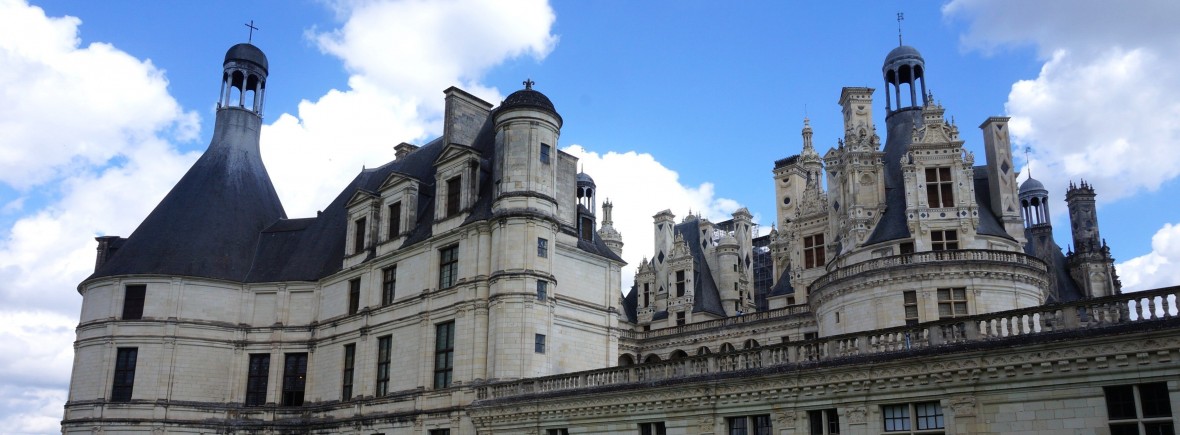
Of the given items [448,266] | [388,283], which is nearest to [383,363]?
[388,283]

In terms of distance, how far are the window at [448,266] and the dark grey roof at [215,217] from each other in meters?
11.7

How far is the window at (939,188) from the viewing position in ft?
111

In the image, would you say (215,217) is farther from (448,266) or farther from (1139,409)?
(1139,409)

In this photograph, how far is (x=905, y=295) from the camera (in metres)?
31.7

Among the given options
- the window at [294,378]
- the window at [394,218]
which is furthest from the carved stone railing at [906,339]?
the window at [294,378]

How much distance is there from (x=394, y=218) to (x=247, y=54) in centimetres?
1482

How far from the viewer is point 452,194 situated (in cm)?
3127

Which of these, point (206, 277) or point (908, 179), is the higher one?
point (908, 179)

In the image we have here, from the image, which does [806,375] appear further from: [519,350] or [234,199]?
[234,199]

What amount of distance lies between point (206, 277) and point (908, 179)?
1080 inches

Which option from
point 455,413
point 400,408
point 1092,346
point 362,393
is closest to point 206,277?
point 362,393

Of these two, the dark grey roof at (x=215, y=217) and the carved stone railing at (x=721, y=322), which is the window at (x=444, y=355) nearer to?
the dark grey roof at (x=215, y=217)

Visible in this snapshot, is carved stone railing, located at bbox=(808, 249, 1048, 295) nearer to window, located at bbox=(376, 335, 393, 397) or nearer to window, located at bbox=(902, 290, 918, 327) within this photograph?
window, located at bbox=(902, 290, 918, 327)

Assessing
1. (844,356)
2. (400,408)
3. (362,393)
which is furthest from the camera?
(362,393)
